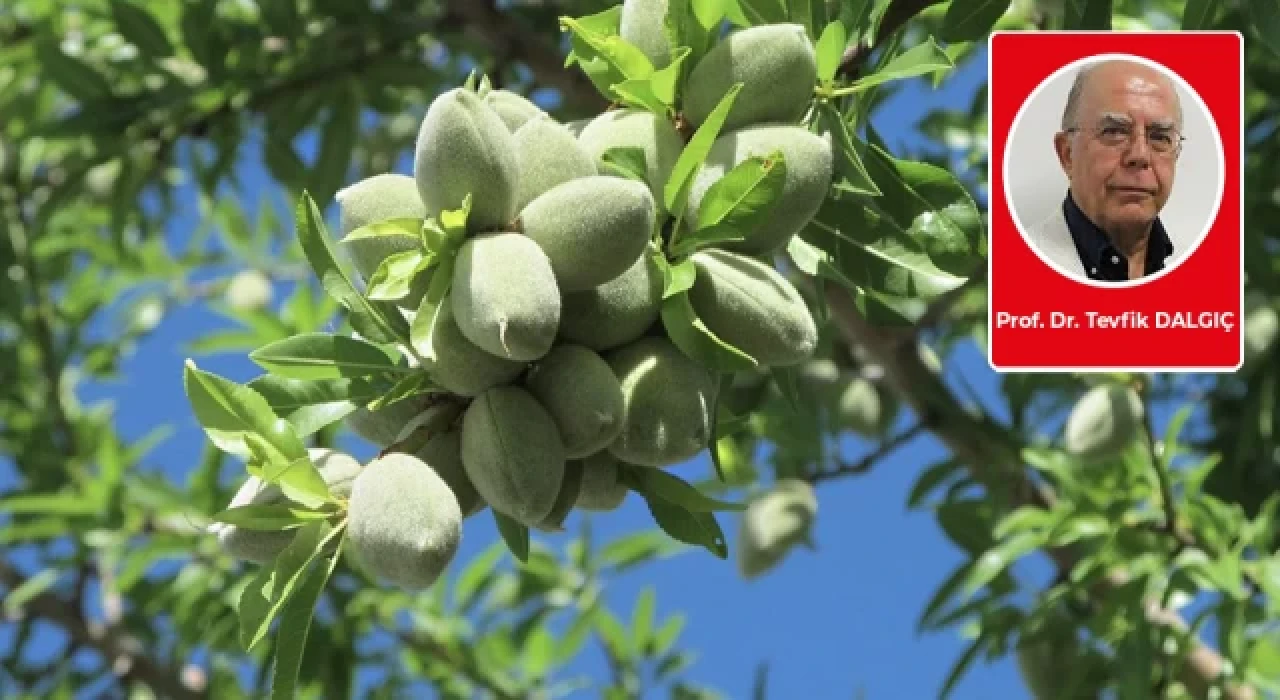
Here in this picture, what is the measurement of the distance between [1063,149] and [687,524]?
0.49 meters

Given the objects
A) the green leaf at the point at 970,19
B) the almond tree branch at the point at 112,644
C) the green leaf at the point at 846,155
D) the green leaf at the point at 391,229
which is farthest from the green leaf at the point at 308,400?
the almond tree branch at the point at 112,644

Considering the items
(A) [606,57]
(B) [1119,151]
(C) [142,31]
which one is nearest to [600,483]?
(A) [606,57]

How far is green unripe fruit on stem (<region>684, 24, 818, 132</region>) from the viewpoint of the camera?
34.6 inches

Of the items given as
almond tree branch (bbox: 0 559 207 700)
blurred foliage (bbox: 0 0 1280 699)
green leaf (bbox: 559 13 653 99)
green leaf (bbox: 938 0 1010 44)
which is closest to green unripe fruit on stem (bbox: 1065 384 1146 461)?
blurred foliage (bbox: 0 0 1280 699)

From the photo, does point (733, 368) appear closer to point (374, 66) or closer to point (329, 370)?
point (329, 370)

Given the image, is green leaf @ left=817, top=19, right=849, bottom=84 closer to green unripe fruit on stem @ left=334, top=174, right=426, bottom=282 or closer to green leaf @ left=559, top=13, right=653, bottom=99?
green leaf @ left=559, top=13, right=653, bottom=99

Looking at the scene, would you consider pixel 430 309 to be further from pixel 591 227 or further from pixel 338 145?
pixel 338 145

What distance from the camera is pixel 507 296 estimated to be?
734 mm

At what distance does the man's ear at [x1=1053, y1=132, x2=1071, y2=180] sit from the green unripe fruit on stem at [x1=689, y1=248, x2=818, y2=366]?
43 cm

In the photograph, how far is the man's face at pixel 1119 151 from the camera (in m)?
1.19

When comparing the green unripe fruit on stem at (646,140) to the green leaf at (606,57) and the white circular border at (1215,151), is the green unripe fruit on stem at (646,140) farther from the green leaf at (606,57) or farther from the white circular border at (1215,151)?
the white circular border at (1215,151)

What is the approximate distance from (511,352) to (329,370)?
0.53 ft

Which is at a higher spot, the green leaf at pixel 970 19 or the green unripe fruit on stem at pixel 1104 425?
the green leaf at pixel 970 19

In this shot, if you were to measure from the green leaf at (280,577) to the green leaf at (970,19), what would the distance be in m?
0.56
